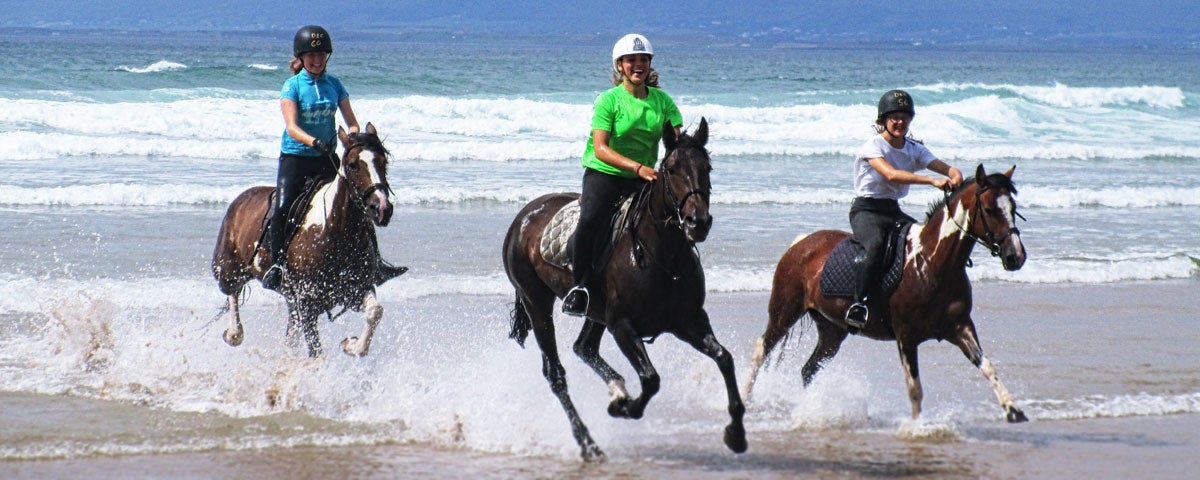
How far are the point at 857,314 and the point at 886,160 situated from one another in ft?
3.28

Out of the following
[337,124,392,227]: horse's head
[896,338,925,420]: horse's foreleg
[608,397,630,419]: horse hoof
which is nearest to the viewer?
[608,397,630,419]: horse hoof

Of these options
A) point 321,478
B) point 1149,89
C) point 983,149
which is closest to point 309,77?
point 321,478

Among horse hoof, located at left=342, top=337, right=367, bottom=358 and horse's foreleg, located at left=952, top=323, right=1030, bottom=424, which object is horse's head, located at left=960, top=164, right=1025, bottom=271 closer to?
horse's foreleg, located at left=952, top=323, right=1030, bottom=424

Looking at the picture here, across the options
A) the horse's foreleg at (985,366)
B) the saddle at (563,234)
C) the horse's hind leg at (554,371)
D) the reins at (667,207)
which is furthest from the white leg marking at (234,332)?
the horse's foreleg at (985,366)

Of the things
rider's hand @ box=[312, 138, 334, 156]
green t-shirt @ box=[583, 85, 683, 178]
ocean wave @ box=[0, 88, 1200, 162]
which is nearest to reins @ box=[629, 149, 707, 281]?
green t-shirt @ box=[583, 85, 683, 178]

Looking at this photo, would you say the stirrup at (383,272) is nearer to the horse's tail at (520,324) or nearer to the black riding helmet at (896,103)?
the horse's tail at (520,324)

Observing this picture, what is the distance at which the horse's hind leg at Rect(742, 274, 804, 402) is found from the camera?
852 cm

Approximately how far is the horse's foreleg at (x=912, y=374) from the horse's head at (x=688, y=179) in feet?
6.24

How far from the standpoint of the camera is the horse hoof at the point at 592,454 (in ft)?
23.7

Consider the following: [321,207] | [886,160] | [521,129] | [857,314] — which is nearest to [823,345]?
[857,314]

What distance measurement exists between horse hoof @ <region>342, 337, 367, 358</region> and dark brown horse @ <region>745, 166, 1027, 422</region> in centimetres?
257

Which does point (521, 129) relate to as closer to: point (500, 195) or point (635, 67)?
point (500, 195)

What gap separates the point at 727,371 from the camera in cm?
688

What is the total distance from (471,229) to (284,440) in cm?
865
